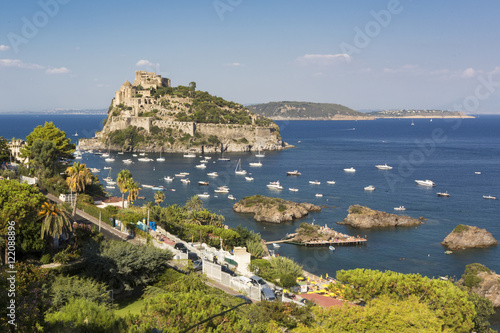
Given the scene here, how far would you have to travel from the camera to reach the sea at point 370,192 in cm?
4153

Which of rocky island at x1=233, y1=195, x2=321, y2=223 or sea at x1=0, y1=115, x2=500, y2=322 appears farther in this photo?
rocky island at x1=233, y1=195, x2=321, y2=223

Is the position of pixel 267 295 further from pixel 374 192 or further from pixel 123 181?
pixel 374 192

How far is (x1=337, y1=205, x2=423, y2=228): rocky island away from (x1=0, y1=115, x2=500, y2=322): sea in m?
1.05

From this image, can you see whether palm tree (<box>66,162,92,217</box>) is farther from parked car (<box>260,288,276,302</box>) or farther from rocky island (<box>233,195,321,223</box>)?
rocky island (<box>233,195,321,223</box>)

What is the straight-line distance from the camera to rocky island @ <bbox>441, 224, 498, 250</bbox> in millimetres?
44500

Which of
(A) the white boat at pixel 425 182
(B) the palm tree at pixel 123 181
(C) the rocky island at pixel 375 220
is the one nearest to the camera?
(B) the palm tree at pixel 123 181

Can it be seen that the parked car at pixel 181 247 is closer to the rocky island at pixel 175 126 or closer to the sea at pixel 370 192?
the sea at pixel 370 192

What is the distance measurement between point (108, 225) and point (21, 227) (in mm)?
11035

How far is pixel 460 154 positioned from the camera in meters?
120

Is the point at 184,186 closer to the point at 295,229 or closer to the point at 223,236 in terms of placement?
the point at 295,229

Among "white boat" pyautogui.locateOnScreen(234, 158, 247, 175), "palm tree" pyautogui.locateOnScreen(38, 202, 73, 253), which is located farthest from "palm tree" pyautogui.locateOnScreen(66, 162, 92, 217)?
"white boat" pyautogui.locateOnScreen(234, 158, 247, 175)

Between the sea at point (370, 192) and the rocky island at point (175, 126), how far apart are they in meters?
7.69

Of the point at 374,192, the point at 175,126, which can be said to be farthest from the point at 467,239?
the point at 175,126

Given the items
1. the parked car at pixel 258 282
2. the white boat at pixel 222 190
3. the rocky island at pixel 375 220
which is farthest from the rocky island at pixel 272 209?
the parked car at pixel 258 282
